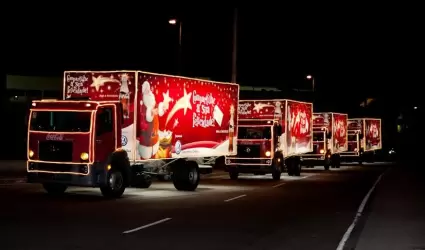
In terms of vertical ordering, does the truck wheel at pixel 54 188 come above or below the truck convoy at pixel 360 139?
below

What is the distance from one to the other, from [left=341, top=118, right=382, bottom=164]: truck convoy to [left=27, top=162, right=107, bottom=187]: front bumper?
132 feet

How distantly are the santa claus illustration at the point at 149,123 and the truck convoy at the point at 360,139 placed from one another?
1474 inches

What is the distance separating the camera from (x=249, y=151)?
32.6m

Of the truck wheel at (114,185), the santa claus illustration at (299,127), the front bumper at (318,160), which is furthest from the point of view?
the front bumper at (318,160)

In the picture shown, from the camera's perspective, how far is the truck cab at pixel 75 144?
67.0 feet

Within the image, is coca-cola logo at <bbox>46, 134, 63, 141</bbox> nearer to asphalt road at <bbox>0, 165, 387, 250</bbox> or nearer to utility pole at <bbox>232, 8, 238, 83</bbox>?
asphalt road at <bbox>0, 165, 387, 250</bbox>

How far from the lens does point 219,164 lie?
5047 centimetres

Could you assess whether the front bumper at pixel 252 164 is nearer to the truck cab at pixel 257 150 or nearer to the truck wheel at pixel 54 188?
the truck cab at pixel 257 150

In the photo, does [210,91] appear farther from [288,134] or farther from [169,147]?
[288,134]

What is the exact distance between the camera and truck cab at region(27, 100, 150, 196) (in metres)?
20.4

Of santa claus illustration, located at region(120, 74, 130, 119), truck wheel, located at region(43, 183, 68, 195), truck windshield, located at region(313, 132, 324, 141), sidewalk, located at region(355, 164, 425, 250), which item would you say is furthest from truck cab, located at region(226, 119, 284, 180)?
truck windshield, located at region(313, 132, 324, 141)

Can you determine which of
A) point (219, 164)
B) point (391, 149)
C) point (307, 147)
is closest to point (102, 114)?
point (307, 147)
